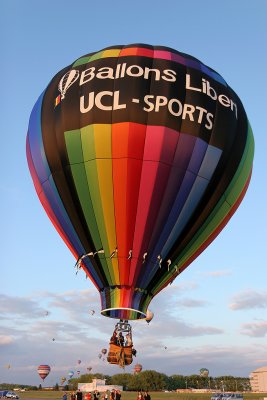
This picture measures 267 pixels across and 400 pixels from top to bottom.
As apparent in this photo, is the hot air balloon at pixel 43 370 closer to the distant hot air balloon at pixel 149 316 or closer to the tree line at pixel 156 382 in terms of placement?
the distant hot air balloon at pixel 149 316

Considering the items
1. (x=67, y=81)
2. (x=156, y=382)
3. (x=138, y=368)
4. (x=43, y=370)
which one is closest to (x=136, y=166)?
(x=67, y=81)

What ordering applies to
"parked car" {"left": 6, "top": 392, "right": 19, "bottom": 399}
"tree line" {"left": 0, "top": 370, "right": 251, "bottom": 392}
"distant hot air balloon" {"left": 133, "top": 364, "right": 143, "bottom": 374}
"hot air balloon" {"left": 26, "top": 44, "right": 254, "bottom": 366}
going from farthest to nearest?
"tree line" {"left": 0, "top": 370, "right": 251, "bottom": 392}, "parked car" {"left": 6, "top": 392, "right": 19, "bottom": 399}, "distant hot air balloon" {"left": 133, "top": 364, "right": 143, "bottom": 374}, "hot air balloon" {"left": 26, "top": 44, "right": 254, "bottom": 366}

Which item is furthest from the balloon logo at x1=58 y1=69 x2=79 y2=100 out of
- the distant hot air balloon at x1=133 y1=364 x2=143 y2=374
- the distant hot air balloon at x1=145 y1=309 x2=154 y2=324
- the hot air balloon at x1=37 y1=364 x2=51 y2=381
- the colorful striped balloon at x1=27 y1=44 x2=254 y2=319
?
the hot air balloon at x1=37 y1=364 x2=51 y2=381

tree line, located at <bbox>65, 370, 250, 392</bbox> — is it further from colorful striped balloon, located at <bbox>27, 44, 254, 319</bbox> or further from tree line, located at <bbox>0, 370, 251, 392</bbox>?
colorful striped balloon, located at <bbox>27, 44, 254, 319</bbox>

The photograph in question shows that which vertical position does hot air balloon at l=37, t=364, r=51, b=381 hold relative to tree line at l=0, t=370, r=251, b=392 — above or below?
below

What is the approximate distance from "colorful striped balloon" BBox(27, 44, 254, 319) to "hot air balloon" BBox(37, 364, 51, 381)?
4475 centimetres

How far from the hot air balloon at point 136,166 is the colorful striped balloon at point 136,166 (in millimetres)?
41

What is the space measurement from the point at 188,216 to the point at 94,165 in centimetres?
438

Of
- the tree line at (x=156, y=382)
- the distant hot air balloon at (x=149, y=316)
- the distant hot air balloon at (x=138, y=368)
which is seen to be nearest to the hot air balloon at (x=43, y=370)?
the distant hot air balloon at (x=138, y=368)

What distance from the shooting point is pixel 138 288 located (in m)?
20.5

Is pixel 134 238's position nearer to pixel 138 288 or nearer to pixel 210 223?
pixel 138 288

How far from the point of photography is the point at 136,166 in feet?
66.2

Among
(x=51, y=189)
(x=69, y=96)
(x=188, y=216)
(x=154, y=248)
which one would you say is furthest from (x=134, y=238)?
(x=69, y=96)

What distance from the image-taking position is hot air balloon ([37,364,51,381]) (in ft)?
202
